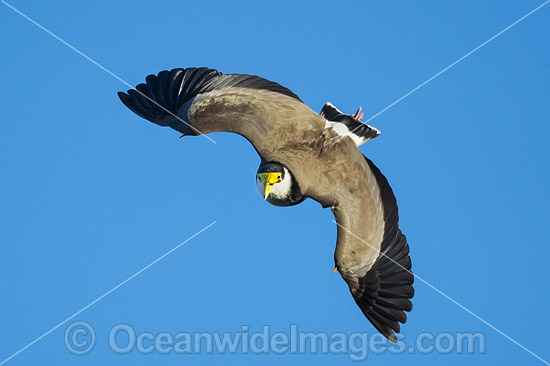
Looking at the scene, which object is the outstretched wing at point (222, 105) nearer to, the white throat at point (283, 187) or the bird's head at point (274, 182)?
the bird's head at point (274, 182)

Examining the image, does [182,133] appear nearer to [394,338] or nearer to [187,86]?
[187,86]

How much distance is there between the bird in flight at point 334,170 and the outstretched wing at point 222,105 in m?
0.01

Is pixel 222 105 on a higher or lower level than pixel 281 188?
higher

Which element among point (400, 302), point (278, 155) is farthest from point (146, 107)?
point (400, 302)

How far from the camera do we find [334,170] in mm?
7957

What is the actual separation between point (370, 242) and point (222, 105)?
2315 mm

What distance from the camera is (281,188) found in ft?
25.2

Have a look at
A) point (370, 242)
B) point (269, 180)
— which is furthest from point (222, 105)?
point (370, 242)

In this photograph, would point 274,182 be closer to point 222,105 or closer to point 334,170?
point 334,170

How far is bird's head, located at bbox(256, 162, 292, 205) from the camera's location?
7.60 metres

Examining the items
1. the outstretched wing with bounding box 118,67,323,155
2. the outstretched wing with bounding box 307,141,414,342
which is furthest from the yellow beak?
the outstretched wing with bounding box 307,141,414,342

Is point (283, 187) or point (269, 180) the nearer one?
point (269, 180)

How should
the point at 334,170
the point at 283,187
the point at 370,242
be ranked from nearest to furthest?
the point at 283,187, the point at 334,170, the point at 370,242

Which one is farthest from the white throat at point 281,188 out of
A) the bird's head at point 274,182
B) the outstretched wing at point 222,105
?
the outstretched wing at point 222,105
